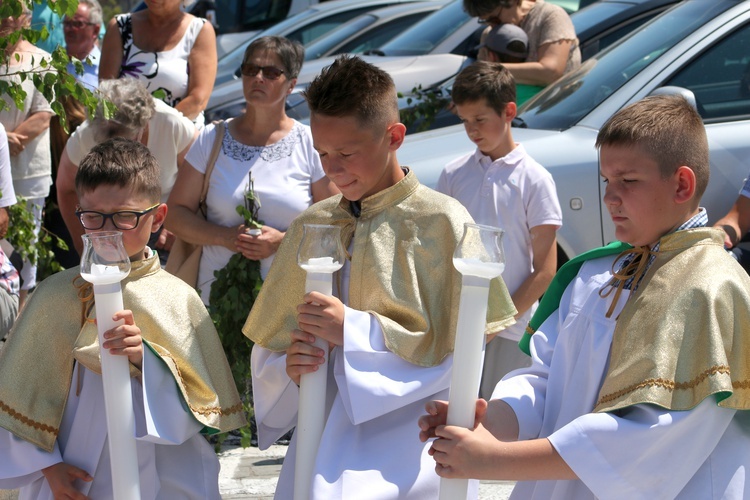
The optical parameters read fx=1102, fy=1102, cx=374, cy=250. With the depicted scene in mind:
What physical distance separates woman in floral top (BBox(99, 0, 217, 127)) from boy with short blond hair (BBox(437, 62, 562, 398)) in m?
1.66

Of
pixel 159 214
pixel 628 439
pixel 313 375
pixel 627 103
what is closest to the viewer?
pixel 628 439

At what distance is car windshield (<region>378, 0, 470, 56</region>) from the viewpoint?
29.5 ft

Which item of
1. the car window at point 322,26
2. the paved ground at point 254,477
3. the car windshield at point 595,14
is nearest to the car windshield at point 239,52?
the car window at point 322,26

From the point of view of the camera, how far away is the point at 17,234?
5250 millimetres

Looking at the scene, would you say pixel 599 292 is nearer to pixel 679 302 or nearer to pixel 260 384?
pixel 679 302

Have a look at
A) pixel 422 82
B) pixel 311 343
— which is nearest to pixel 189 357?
pixel 311 343

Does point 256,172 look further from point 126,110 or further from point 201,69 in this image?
point 201,69

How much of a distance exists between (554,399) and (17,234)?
3.27 m

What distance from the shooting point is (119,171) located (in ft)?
10.8

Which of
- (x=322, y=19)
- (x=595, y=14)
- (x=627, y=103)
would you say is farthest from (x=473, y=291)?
(x=322, y=19)

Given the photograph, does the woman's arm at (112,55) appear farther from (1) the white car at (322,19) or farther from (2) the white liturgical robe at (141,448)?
(1) the white car at (322,19)

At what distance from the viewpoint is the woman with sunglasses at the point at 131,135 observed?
4703 millimetres

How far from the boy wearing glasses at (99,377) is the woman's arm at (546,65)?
360 centimetres

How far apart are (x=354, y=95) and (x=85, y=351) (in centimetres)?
106
